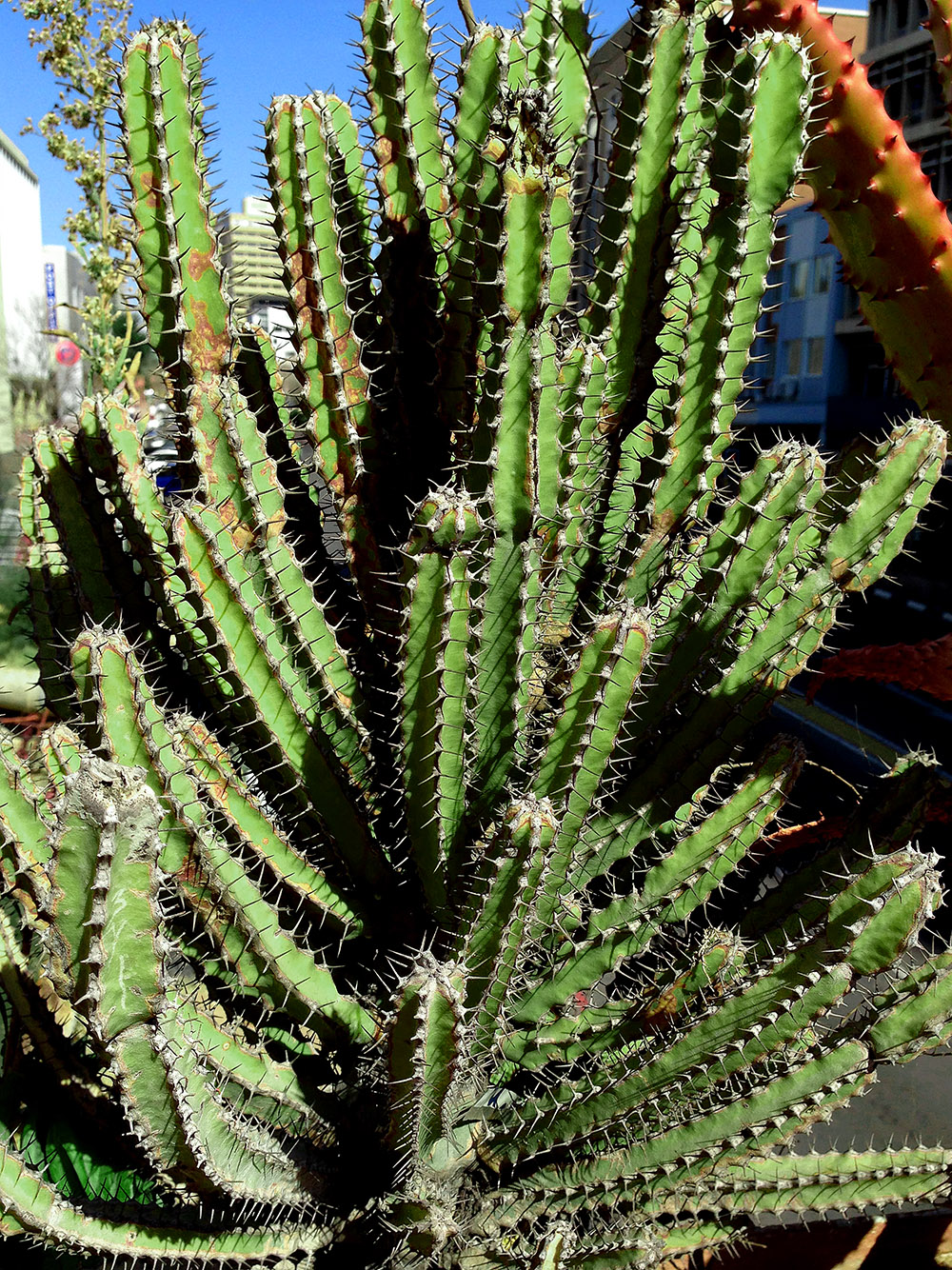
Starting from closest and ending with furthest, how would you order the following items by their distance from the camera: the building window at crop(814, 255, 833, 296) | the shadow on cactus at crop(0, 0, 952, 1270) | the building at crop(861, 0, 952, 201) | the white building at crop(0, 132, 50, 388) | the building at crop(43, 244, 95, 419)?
the shadow on cactus at crop(0, 0, 952, 1270)
the building at crop(861, 0, 952, 201)
the building window at crop(814, 255, 833, 296)
the building at crop(43, 244, 95, 419)
the white building at crop(0, 132, 50, 388)

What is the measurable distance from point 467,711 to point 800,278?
1892cm

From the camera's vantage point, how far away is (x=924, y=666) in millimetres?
1946

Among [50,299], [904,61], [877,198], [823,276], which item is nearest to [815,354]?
[823,276]

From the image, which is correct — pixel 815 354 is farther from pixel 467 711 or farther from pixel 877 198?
pixel 467 711

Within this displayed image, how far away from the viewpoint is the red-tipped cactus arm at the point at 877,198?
1.69 meters

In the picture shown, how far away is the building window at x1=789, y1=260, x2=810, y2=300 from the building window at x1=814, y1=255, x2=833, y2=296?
17 centimetres

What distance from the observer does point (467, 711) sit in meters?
1.59

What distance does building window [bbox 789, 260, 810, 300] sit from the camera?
17.6m


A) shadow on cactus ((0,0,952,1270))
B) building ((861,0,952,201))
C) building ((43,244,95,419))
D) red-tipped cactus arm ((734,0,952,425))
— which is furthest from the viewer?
building ((43,244,95,419))

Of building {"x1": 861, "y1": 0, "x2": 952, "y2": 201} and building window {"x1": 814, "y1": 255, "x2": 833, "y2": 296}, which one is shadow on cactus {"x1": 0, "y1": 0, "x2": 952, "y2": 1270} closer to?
building {"x1": 861, "y1": 0, "x2": 952, "y2": 201}

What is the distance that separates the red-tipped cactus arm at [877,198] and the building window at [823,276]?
17007mm

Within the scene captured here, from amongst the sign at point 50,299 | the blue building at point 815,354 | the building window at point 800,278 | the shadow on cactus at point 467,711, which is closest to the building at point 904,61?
the blue building at point 815,354

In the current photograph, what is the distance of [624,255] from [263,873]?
4.60 ft

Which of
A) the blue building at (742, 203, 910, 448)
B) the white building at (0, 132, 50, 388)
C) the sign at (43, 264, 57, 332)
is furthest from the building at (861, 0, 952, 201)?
the white building at (0, 132, 50, 388)
